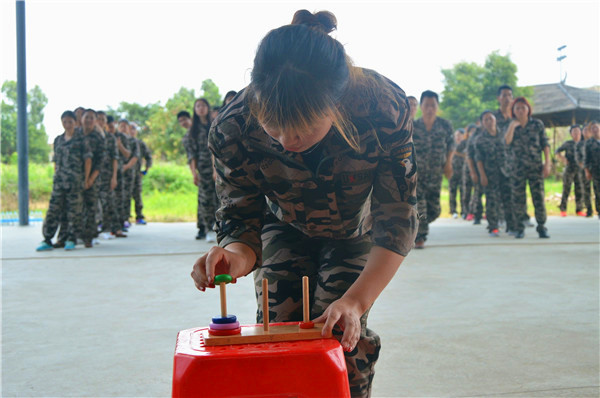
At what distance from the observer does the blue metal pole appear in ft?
37.9

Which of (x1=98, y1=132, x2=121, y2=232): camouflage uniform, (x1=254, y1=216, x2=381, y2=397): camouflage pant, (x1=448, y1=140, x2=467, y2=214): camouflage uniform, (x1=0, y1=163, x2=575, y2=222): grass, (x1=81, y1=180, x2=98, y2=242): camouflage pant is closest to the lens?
(x1=254, y1=216, x2=381, y2=397): camouflage pant

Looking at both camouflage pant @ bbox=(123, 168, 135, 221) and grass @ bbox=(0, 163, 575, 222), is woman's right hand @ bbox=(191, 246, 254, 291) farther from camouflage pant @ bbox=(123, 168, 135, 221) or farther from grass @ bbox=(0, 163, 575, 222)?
grass @ bbox=(0, 163, 575, 222)

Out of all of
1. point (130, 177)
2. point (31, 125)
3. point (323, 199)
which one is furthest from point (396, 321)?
point (31, 125)

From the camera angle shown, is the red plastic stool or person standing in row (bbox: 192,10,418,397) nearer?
the red plastic stool

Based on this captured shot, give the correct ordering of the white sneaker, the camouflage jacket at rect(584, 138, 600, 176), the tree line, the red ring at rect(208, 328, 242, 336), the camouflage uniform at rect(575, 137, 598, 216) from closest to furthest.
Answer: the red ring at rect(208, 328, 242, 336)
the white sneaker
the camouflage jacket at rect(584, 138, 600, 176)
the camouflage uniform at rect(575, 137, 598, 216)
the tree line

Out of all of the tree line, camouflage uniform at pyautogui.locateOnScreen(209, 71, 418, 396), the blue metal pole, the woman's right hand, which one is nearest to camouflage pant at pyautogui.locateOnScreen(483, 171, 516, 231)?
camouflage uniform at pyautogui.locateOnScreen(209, 71, 418, 396)

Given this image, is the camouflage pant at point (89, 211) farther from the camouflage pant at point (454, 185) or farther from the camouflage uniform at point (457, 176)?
the camouflage pant at point (454, 185)

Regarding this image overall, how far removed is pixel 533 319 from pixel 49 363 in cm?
263

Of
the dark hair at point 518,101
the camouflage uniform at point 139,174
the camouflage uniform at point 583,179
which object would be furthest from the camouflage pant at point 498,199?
the camouflage uniform at point 139,174

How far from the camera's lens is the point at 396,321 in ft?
11.8

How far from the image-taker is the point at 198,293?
4.55 metres

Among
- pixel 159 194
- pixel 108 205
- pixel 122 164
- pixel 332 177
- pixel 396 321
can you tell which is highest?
pixel 122 164

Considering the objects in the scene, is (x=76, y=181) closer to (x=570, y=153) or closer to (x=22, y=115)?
(x=22, y=115)

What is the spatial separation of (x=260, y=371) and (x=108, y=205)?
317 inches
